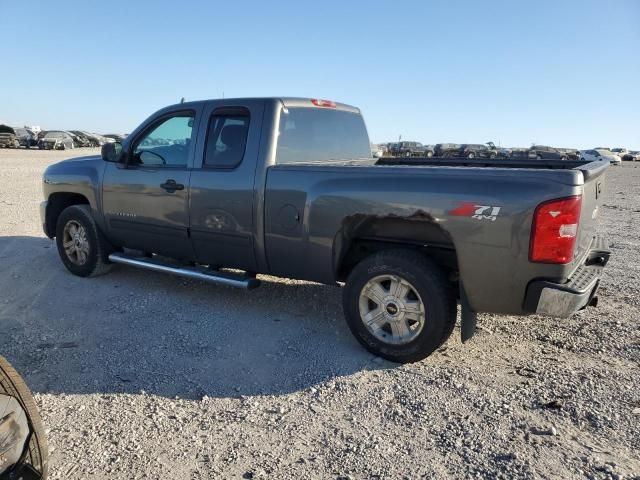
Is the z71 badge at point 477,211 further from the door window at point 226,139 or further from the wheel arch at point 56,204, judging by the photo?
the wheel arch at point 56,204

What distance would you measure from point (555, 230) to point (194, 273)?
3.23 metres

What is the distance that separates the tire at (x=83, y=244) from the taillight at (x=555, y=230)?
4583 mm

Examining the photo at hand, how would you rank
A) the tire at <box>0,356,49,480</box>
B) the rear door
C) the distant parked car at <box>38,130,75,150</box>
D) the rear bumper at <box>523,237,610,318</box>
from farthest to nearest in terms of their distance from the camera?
1. the distant parked car at <box>38,130,75,150</box>
2. the rear door
3. the rear bumper at <box>523,237,610,318</box>
4. the tire at <box>0,356,49,480</box>

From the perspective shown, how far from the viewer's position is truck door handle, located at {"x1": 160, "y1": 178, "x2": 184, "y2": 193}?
482cm

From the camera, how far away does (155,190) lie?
5.04m

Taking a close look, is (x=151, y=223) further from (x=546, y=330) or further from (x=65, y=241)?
(x=546, y=330)

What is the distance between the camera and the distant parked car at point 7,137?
34.3m

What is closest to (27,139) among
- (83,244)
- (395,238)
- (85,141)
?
(85,141)

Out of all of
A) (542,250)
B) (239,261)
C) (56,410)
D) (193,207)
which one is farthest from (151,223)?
(542,250)

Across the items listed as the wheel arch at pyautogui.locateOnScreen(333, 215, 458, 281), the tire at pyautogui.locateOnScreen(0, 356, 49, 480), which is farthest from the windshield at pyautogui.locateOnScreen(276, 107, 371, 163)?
the tire at pyautogui.locateOnScreen(0, 356, 49, 480)

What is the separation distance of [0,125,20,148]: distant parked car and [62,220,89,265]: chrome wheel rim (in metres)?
34.6

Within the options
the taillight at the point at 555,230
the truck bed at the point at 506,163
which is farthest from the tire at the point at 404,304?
the truck bed at the point at 506,163

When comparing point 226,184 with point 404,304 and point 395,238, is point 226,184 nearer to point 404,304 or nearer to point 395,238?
Answer: point 395,238

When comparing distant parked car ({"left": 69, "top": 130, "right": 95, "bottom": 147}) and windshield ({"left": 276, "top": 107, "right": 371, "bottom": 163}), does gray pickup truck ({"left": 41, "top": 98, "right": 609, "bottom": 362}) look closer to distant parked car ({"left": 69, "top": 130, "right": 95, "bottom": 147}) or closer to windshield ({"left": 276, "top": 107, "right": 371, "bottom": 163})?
windshield ({"left": 276, "top": 107, "right": 371, "bottom": 163})
